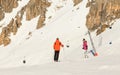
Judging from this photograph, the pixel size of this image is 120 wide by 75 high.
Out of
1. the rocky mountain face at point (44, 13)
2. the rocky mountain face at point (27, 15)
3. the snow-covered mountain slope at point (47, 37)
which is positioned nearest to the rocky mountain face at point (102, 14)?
the rocky mountain face at point (44, 13)

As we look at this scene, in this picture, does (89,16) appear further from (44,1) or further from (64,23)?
(44,1)

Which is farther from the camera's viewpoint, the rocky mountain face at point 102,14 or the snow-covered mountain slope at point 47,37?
the snow-covered mountain slope at point 47,37

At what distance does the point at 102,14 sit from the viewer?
5784 centimetres

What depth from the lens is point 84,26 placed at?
62375mm

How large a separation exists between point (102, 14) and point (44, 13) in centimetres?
2820

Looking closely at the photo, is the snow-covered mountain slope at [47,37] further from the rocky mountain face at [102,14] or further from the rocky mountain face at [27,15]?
the rocky mountain face at [27,15]

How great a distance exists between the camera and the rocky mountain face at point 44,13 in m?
54.0

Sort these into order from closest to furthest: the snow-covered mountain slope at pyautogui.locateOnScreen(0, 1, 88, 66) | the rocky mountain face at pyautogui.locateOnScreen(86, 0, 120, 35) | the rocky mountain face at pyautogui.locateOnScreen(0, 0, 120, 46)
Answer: the rocky mountain face at pyautogui.locateOnScreen(86, 0, 120, 35)
the rocky mountain face at pyautogui.locateOnScreen(0, 0, 120, 46)
the snow-covered mountain slope at pyautogui.locateOnScreen(0, 1, 88, 66)

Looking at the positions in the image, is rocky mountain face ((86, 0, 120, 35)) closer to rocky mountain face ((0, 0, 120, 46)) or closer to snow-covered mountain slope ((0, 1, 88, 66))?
rocky mountain face ((0, 0, 120, 46))

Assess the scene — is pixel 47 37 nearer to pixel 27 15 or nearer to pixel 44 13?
pixel 44 13

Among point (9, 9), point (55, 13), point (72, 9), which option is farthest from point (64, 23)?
point (9, 9)

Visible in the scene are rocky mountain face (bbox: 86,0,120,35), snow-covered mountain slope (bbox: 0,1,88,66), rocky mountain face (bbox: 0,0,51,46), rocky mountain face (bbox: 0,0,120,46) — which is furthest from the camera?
rocky mountain face (bbox: 0,0,51,46)

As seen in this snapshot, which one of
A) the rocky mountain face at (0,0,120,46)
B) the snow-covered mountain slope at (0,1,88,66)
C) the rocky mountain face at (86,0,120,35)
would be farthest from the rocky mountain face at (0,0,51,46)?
the rocky mountain face at (86,0,120,35)

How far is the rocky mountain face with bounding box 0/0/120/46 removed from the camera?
177 ft
